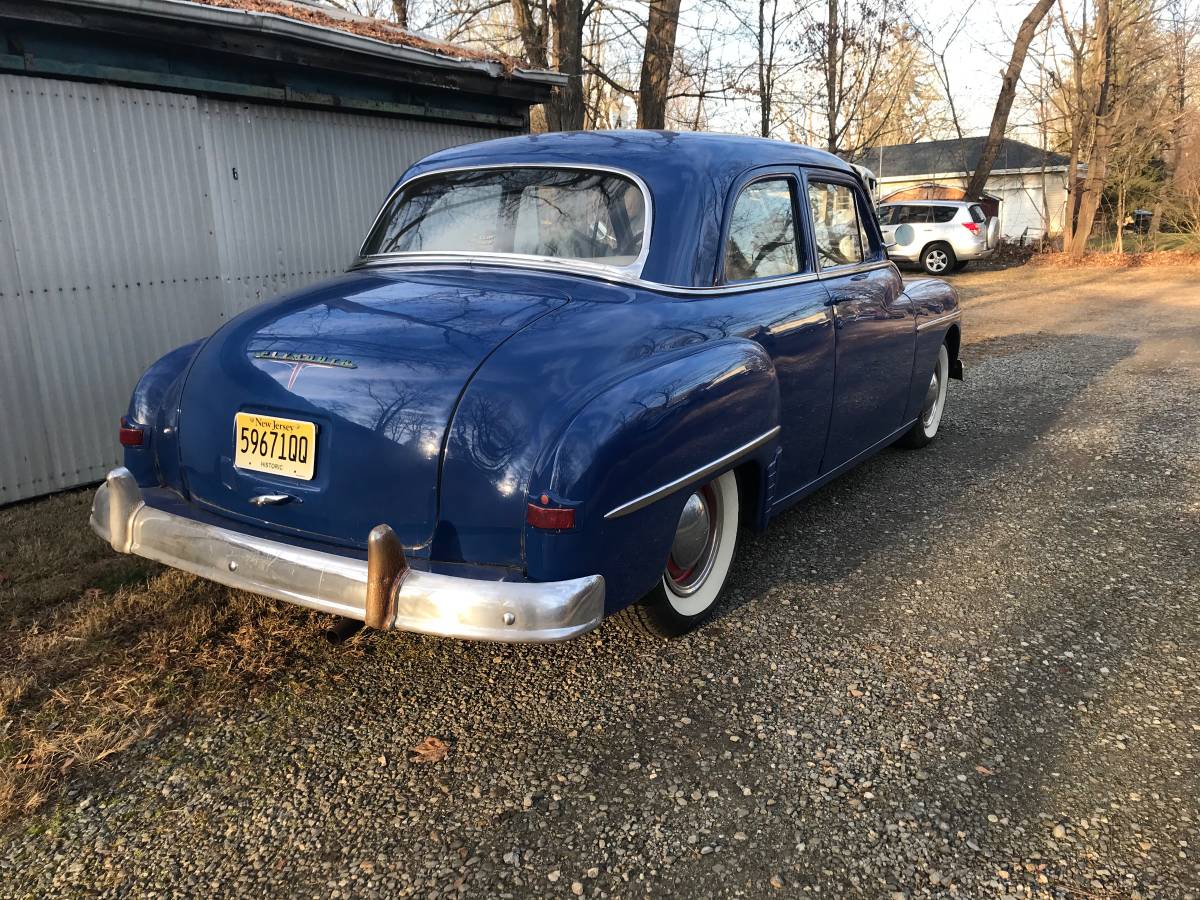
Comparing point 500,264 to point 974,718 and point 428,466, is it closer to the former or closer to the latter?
point 428,466

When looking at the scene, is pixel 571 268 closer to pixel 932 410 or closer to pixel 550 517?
pixel 550 517

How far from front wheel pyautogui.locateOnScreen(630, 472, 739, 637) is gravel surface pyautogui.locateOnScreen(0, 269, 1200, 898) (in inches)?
5.0

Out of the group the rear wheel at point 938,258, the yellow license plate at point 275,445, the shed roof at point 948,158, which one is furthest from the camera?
the shed roof at point 948,158

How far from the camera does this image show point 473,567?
99.4 inches

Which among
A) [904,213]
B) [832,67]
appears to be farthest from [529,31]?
[904,213]

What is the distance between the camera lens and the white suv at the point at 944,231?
786 inches

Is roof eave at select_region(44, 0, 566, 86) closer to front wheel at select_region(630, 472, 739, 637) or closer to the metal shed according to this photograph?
the metal shed

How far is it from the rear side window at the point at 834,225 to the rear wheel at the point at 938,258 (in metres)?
17.1

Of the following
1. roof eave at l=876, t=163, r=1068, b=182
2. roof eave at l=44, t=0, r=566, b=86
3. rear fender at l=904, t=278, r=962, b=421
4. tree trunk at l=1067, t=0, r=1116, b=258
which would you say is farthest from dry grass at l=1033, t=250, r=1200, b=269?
roof eave at l=44, t=0, r=566, b=86

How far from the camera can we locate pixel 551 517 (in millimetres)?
2420

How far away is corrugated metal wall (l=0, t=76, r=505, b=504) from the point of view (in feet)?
16.1

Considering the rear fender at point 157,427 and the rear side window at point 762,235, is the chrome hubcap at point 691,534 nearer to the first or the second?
the rear side window at point 762,235

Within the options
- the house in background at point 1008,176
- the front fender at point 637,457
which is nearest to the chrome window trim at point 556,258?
the front fender at point 637,457

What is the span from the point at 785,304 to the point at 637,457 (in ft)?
4.68
